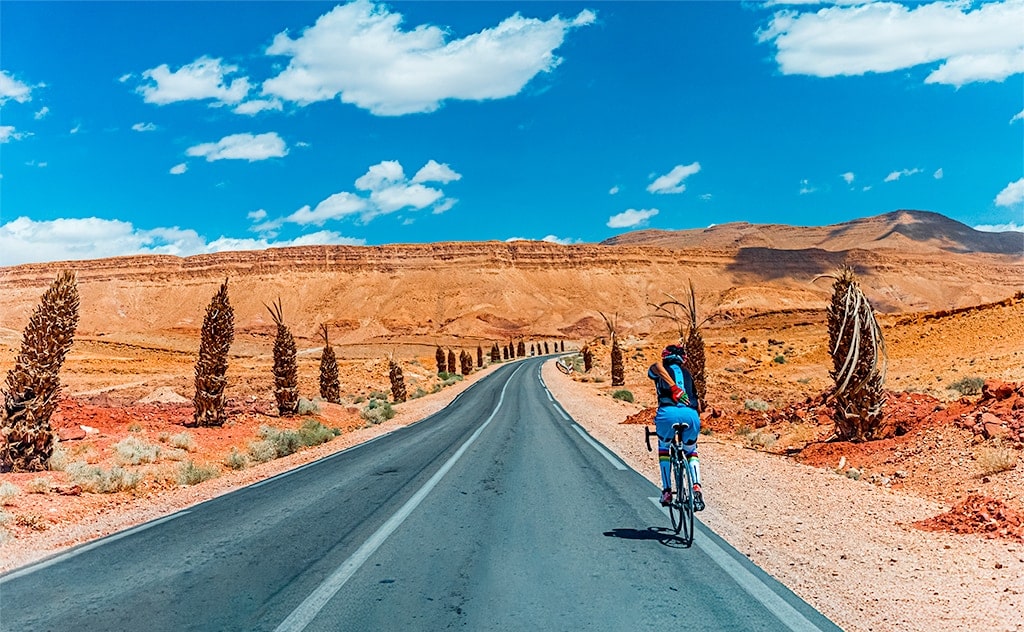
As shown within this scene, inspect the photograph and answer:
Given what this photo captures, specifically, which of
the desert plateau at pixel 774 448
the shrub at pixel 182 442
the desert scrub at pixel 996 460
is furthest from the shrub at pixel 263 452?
the desert scrub at pixel 996 460

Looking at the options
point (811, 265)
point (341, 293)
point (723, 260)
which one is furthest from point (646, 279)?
point (341, 293)

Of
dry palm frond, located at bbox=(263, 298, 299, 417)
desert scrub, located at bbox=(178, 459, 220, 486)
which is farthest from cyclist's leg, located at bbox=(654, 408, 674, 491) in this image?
dry palm frond, located at bbox=(263, 298, 299, 417)

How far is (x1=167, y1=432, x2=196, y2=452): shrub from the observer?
17.7 m

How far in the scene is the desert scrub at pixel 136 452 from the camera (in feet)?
50.4

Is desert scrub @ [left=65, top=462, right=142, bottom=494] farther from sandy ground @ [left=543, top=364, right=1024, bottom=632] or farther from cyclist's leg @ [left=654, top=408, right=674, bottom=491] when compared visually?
cyclist's leg @ [left=654, top=408, right=674, bottom=491]

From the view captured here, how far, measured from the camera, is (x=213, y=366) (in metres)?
22.3

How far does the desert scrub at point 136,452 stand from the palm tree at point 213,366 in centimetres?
508

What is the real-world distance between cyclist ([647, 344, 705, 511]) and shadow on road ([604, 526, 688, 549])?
1.18 feet

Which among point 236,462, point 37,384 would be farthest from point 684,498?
point 37,384

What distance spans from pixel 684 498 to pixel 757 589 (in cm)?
155

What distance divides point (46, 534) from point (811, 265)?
176924 mm

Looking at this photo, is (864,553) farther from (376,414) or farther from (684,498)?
(376,414)

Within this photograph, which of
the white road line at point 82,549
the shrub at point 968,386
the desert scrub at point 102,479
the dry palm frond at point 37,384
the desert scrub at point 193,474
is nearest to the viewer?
the white road line at point 82,549

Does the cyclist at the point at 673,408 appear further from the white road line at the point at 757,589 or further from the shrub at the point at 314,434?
the shrub at the point at 314,434
